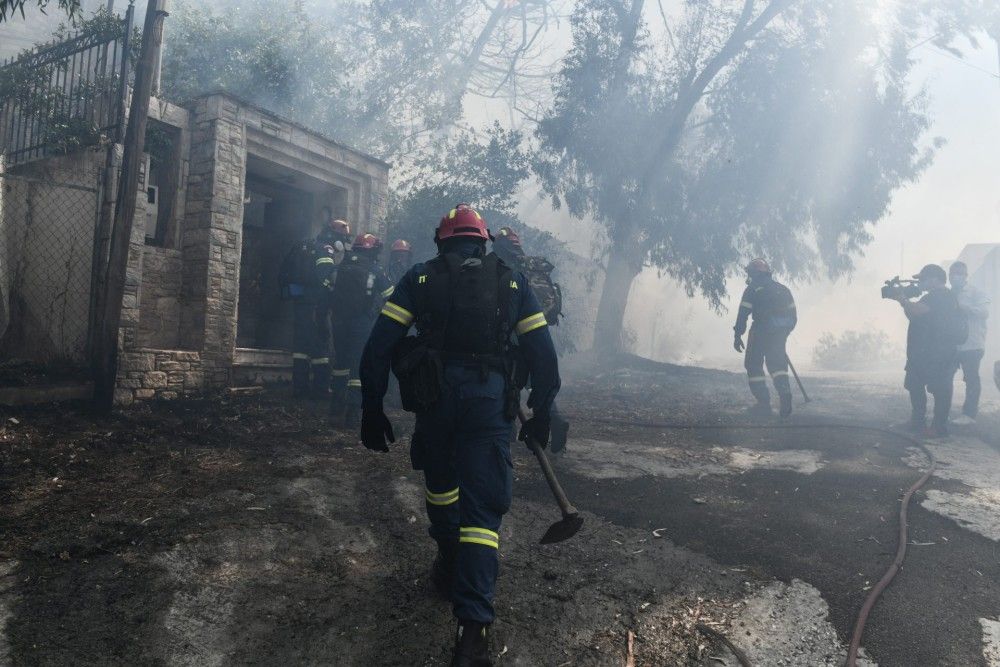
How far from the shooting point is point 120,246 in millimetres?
6133

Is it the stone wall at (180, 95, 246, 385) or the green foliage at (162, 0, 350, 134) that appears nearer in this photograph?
the stone wall at (180, 95, 246, 385)

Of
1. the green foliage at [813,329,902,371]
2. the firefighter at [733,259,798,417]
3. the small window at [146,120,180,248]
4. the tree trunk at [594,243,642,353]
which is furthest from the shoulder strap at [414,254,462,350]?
the green foliage at [813,329,902,371]

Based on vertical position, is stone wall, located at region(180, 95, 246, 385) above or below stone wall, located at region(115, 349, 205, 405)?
above

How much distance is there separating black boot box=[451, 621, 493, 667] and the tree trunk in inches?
534

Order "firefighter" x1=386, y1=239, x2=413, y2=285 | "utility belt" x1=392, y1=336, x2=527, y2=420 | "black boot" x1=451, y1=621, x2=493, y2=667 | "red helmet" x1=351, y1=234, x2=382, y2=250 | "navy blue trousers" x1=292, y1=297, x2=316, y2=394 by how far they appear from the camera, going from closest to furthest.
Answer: "black boot" x1=451, y1=621, x2=493, y2=667 < "utility belt" x1=392, y1=336, x2=527, y2=420 < "red helmet" x1=351, y1=234, x2=382, y2=250 < "navy blue trousers" x1=292, y1=297, x2=316, y2=394 < "firefighter" x1=386, y1=239, x2=413, y2=285

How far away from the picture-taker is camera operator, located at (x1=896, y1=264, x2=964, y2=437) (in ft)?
24.7

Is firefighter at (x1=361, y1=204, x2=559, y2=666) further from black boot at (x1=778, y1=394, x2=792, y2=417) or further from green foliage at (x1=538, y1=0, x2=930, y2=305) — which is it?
green foliage at (x1=538, y1=0, x2=930, y2=305)

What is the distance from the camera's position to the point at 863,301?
3947 cm

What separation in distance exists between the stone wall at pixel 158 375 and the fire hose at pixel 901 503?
4.86 m

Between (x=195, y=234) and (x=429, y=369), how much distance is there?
19.6ft

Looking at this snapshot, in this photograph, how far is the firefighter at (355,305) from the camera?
694 centimetres

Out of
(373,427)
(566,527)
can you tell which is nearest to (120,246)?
(373,427)

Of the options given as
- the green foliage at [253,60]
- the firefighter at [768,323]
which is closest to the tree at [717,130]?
the green foliage at [253,60]

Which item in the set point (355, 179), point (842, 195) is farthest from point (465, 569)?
point (842, 195)
